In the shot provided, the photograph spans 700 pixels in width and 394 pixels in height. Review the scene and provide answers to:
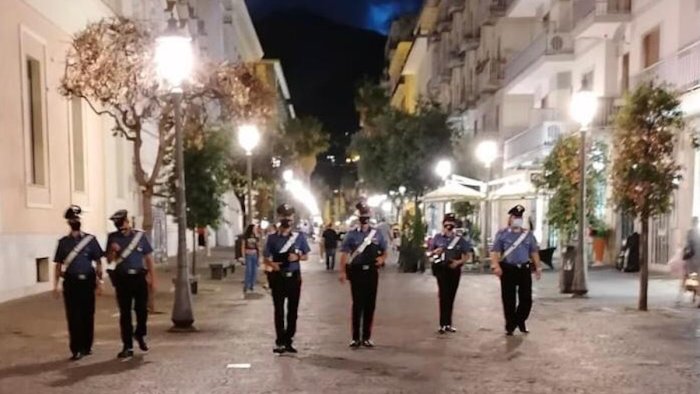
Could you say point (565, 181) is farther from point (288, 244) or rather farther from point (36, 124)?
point (36, 124)

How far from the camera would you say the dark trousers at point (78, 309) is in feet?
33.0

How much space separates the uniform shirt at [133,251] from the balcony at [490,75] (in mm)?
31414

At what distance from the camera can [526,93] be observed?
1510 inches

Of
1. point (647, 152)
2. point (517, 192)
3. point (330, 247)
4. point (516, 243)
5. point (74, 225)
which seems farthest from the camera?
point (330, 247)

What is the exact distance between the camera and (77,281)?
1012 centimetres

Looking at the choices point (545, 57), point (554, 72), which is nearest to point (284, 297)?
point (545, 57)

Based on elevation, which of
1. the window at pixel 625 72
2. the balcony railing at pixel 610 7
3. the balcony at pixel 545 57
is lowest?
the window at pixel 625 72

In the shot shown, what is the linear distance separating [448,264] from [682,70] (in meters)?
12.2

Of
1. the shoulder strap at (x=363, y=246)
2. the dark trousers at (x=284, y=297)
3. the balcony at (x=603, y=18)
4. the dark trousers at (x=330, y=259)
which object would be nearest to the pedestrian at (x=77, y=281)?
the dark trousers at (x=284, y=297)

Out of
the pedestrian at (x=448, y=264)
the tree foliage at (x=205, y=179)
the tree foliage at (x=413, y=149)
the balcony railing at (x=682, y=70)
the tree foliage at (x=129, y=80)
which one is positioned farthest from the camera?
the tree foliage at (x=413, y=149)

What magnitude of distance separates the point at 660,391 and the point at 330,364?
3.63 m

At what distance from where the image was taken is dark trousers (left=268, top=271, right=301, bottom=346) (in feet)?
33.1

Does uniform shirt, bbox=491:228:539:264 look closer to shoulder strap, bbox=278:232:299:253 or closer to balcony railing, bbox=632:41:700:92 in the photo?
shoulder strap, bbox=278:232:299:253

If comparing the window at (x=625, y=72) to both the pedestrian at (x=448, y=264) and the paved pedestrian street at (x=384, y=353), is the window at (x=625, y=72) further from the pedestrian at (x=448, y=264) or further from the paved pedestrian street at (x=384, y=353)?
the pedestrian at (x=448, y=264)
